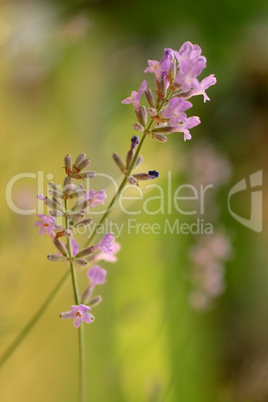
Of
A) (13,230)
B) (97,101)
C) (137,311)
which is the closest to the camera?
(13,230)

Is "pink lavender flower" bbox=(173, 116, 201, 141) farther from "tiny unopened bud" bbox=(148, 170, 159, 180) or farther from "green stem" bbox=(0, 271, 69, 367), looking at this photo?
"green stem" bbox=(0, 271, 69, 367)

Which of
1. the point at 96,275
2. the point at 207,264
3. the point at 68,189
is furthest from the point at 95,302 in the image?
the point at 207,264

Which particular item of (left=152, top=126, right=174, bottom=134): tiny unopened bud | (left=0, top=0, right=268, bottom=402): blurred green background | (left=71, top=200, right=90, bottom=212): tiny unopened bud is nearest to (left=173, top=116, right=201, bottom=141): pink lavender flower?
(left=152, top=126, right=174, bottom=134): tiny unopened bud

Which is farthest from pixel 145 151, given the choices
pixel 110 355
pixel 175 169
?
pixel 110 355

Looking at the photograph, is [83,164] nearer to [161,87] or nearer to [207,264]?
[161,87]

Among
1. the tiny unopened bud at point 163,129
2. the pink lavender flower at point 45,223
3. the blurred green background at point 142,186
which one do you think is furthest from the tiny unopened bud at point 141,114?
the blurred green background at point 142,186

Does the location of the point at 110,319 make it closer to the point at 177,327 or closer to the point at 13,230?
the point at 177,327

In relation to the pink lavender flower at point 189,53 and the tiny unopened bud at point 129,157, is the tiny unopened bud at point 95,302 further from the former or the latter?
the pink lavender flower at point 189,53
